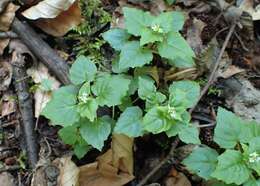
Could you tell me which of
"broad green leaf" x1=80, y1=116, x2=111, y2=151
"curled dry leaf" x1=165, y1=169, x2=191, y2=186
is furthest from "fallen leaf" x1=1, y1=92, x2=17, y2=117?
"curled dry leaf" x1=165, y1=169, x2=191, y2=186

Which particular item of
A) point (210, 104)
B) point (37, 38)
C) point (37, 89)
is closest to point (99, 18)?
point (37, 38)

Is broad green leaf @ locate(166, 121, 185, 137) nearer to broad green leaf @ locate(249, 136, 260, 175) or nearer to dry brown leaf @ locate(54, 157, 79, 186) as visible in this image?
broad green leaf @ locate(249, 136, 260, 175)

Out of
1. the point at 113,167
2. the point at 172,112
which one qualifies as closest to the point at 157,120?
the point at 172,112

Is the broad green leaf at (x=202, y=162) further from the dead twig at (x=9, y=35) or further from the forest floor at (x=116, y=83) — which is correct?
the dead twig at (x=9, y=35)

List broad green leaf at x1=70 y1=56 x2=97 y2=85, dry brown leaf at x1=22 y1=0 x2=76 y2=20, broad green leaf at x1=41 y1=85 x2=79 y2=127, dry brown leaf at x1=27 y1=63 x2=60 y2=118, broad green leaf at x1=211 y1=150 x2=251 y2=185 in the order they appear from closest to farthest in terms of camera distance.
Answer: broad green leaf at x1=211 y1=150 x2=251 y2=185 < broad green leaf at x1=41 y1=85 x2=79 y2=127 < broad green leaf at x1=70 y1=56 x2=97 y2=85 < dry brown leaf at x1=27 y1=63 x2=60 y2=118 < dry brown leaf at x1=22 y1=0 x2=76 y2=20

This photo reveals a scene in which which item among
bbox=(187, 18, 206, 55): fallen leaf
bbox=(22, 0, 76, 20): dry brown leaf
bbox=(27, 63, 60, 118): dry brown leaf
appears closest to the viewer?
bbox=(27, 63, 60, 118): dry brown leaf

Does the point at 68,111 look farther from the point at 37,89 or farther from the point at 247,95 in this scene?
the point at 247,95

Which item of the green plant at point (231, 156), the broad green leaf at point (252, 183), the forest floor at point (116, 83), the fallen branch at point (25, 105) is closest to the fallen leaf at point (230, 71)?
the forest floor at point (116, 83)
